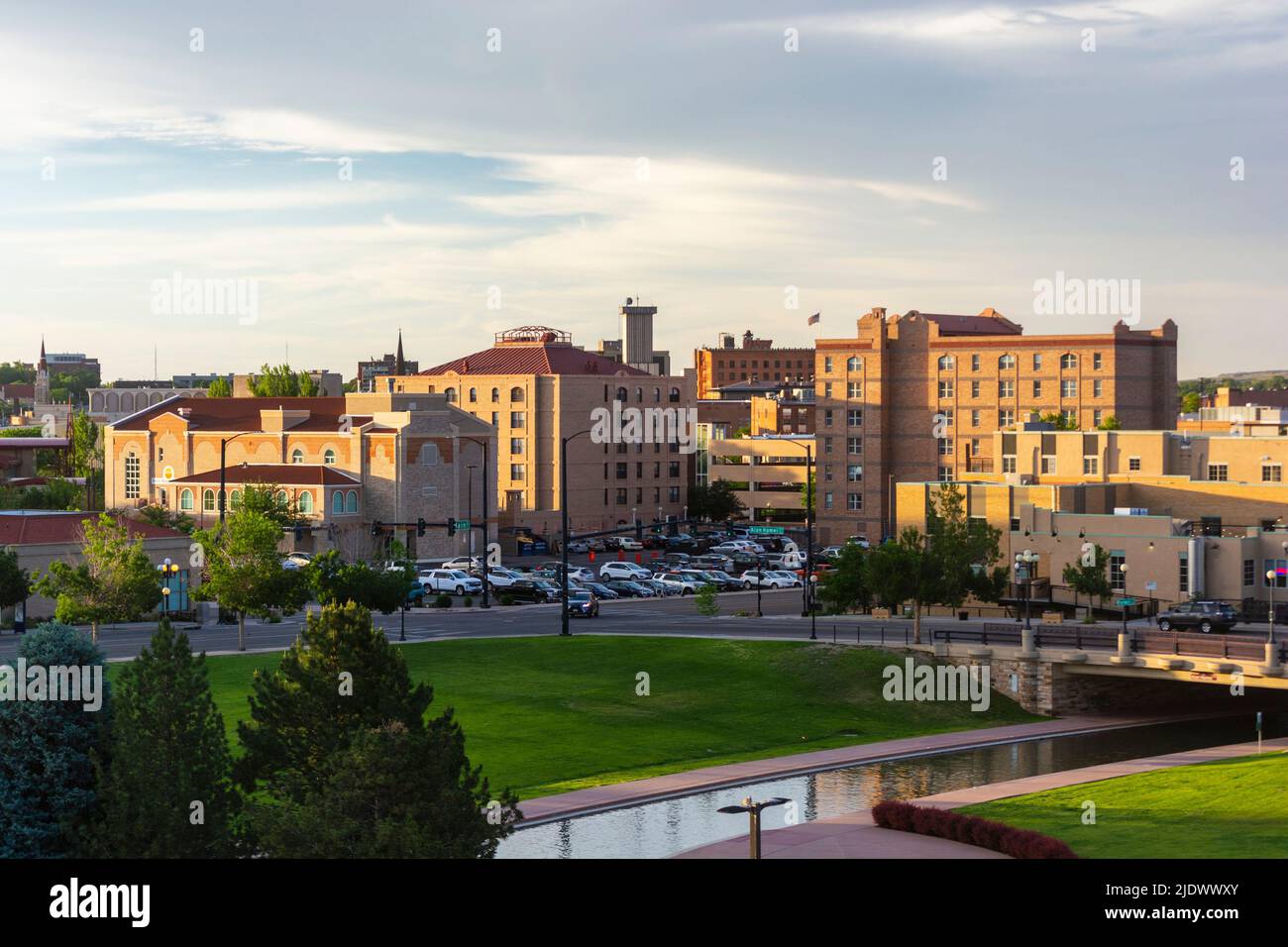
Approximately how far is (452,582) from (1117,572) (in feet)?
106

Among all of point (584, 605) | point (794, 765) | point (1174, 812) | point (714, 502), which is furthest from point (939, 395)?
point (1174, 812)

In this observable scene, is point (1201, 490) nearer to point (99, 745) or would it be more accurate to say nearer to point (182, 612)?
point (182, 612)

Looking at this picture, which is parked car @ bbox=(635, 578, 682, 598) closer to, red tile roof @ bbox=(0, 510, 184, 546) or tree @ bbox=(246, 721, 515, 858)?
red tile roof @ bbox=(0, 510, 184, 546)

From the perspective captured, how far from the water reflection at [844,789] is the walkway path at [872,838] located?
925mm

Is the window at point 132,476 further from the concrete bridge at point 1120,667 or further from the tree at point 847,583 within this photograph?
the concrete bridge at point 1120,667

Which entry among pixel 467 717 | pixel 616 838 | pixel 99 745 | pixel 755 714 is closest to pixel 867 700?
pixel 755 714

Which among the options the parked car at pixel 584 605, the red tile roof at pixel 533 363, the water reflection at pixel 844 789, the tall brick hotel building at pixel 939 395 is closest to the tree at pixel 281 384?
the red tile roof at pixel 533 363

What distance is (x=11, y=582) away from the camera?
63.6 m

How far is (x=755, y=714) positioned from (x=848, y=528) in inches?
2817

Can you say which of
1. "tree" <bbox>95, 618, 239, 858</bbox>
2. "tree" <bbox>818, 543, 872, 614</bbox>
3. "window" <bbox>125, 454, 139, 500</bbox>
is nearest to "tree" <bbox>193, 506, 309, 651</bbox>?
"tree" <bbox>818, 543, 872, 614</bbox>

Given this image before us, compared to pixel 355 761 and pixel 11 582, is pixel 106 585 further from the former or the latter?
pixel 355 761

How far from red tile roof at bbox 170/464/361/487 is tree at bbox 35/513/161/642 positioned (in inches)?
1671

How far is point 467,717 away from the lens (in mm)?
48250

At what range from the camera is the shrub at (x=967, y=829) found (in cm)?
3322
